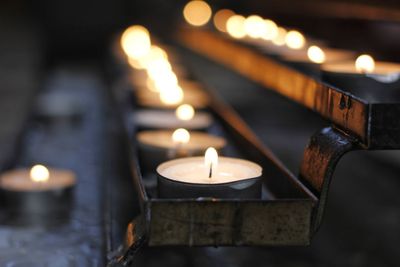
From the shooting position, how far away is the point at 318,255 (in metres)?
1.56

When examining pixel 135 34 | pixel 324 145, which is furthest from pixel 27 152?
pixel 135 34

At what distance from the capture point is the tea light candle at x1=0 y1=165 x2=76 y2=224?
168cm

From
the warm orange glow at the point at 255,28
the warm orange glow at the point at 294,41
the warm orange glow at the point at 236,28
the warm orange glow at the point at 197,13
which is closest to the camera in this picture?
the warm orange glow at the point at 294,41

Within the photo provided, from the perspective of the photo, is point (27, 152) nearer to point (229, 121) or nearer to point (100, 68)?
point (229, 121)

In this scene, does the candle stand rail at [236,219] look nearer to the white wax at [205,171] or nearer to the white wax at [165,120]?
the white wax at [205,171]

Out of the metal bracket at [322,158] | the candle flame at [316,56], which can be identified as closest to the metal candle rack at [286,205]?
the metal bracket at [322,158]

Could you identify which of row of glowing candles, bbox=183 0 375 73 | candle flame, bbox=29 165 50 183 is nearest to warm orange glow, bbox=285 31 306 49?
row of glowing candles, bbox=183 0 375 73

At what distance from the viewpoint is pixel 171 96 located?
2354mm

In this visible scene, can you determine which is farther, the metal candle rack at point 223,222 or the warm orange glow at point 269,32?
the warm orange glow at point 269,32

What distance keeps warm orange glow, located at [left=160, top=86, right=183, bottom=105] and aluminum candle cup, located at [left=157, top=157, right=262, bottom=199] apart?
92 cm

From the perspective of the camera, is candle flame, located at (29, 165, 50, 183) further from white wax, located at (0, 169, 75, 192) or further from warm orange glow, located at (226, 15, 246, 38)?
warm orange glow, located at (226, 15, 246, 38)

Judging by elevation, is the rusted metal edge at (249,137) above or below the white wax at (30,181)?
above

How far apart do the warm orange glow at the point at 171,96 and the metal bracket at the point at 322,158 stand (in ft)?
3.31

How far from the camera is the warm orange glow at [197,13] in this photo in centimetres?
419
